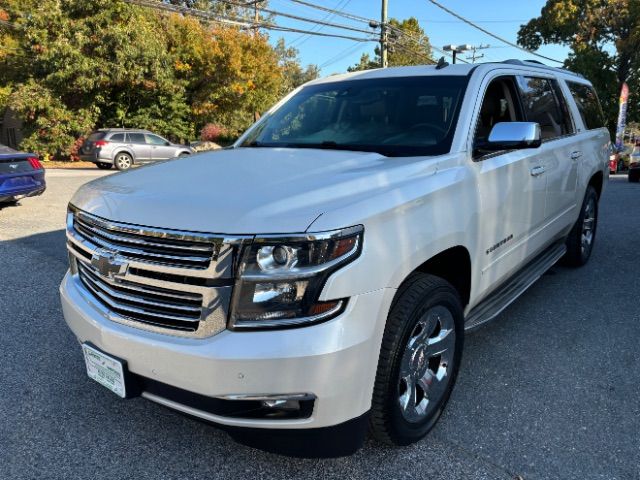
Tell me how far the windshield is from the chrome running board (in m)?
1.04

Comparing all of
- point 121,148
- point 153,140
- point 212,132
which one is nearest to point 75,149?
point 153,140

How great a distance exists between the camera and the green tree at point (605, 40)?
29.4 meters

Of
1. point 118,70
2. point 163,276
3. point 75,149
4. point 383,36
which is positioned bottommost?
point 75,149

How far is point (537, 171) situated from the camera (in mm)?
3715

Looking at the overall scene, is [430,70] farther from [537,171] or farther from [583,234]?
[583,234]

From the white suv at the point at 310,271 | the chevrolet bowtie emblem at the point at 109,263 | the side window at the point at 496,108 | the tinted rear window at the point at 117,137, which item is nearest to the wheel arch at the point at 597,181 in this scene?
the side window at the point at 496,108

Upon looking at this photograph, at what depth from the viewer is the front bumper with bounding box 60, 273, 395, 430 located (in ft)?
6.28

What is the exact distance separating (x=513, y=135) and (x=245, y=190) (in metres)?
1.65

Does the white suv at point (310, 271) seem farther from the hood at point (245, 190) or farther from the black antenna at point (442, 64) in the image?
the black antenna at point (442, 64)

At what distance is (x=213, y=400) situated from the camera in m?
2.03

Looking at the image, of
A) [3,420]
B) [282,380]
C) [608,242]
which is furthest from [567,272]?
[3,420]

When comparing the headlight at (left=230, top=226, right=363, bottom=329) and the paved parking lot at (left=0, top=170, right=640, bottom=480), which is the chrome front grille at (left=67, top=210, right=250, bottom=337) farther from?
the paved parking lot at (left=0, top=170, right=640, bottom=480)

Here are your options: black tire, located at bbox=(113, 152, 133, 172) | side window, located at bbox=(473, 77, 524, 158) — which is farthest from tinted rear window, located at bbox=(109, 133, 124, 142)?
side window, located at bbox=(473, 77, 524, 158)

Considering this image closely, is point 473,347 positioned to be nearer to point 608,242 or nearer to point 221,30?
point 608,242
